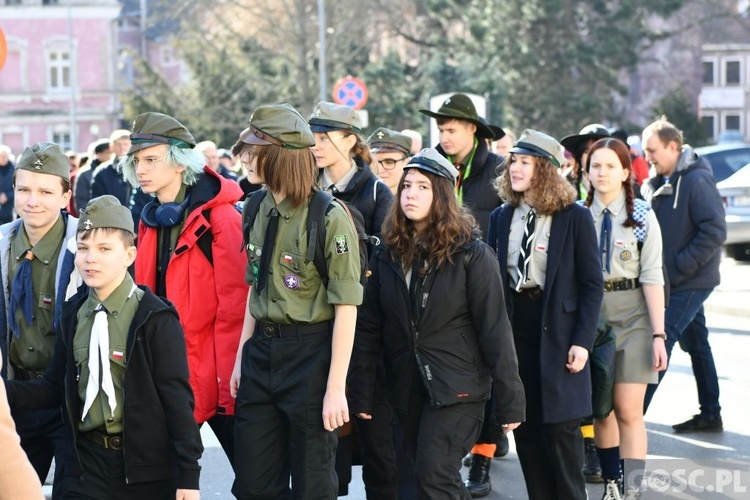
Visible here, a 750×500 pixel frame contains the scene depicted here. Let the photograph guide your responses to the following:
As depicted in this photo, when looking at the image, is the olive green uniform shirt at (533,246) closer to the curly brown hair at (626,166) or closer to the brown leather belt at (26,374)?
the curly brown hair at (626,166)

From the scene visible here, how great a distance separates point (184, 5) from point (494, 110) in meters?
10.1

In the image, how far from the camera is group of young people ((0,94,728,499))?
4.92 m

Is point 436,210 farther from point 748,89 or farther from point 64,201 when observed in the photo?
point 748,89

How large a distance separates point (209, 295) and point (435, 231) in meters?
1.04

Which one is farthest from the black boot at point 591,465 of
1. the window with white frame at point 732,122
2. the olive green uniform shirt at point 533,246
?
the window with white frame at point 732,122

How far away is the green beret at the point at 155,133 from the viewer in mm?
5785

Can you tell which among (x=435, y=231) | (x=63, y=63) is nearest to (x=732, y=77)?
(x=63, y=63)

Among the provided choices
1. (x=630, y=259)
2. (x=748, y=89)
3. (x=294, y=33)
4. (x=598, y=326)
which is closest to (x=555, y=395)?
(x=598, y=326)

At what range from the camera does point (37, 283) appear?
555 cm

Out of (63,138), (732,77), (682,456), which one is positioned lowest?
(682,456)

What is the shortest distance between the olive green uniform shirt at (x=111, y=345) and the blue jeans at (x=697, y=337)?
4339 mm

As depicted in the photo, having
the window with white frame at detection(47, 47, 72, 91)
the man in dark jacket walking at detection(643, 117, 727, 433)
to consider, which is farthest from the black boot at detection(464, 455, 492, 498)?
the window with white frame at detection(47, 47, 72, 91)

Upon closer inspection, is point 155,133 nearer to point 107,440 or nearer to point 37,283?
point 37,283

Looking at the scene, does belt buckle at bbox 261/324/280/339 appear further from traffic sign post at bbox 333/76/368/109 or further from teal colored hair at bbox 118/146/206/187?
traffic sign post at bbox 333/76/368/109
